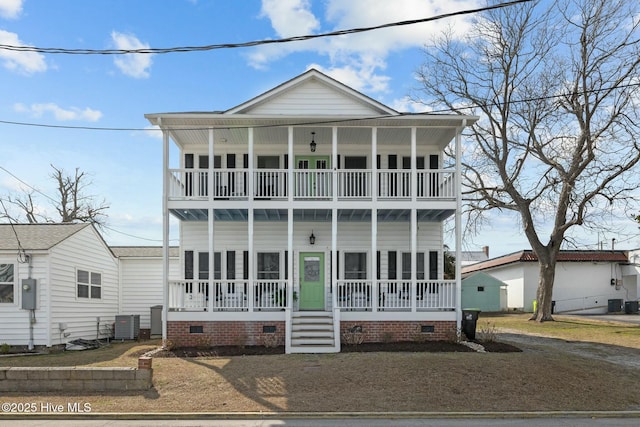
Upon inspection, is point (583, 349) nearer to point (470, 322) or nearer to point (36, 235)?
point (470, 322)

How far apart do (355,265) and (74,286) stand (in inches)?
370

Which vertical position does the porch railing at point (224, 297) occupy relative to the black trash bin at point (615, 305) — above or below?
above

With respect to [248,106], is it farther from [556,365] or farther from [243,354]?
[556,365]

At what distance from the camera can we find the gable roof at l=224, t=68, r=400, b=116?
56.5ft

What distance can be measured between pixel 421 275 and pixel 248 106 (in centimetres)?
832

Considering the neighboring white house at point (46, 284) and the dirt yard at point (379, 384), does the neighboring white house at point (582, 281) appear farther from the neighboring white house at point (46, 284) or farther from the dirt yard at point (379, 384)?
the neighboring white house at point (46, 284)

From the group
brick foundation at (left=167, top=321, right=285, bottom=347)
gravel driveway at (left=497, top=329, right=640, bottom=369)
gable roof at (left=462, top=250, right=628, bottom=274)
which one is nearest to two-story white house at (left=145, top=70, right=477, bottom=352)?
brick foundation at (left=167, top=321, right=285, bottom=347)

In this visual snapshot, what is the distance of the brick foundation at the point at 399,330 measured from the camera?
16375mm

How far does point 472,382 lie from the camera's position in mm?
10977

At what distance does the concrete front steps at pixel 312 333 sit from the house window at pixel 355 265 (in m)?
3.18

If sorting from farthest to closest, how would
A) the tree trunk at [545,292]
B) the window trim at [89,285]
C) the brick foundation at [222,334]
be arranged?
1. the tree trunk at [545,292]
2. the window trim at [89,285]
3. the brick foundation at [222,334]

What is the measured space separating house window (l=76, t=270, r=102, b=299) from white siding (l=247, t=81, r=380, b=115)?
8156 mm

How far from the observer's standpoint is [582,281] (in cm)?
3709

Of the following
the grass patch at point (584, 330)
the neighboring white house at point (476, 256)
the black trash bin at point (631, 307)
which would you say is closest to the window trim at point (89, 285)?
the grass patch at point (584, 330)
